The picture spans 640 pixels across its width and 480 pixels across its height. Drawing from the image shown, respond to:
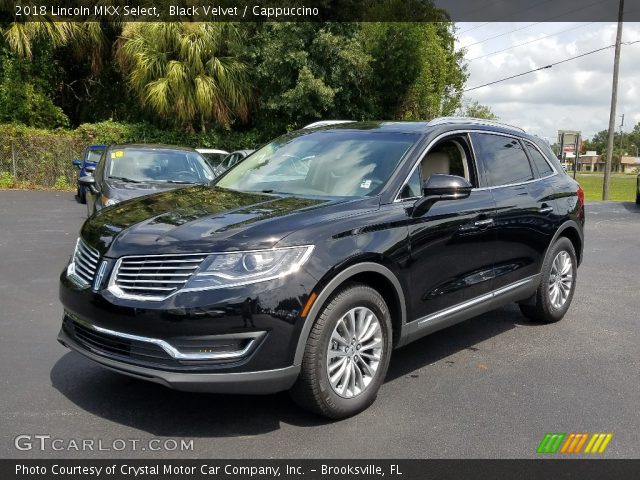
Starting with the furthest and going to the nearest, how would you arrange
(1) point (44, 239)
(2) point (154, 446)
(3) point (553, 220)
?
1. (1) point (44, 239)
2. (3) point (553, 220)
3. (2) point (154, 446)

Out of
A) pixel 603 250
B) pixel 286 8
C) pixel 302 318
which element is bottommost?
pixel 603 250

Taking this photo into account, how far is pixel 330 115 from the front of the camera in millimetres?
22188

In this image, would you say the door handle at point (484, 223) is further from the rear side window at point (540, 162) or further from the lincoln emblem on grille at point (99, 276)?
the lincoln emblem on grille at point (99, 276)

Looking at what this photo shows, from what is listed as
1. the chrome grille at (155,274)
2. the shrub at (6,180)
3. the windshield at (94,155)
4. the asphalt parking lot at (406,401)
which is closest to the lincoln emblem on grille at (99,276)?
the chrome grille at (155,274)

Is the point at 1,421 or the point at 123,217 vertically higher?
the point at 123,217

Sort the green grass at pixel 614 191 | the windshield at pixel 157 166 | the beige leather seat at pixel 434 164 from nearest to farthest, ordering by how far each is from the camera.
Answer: the beige leather seat at pixel 434 164 → the windshield at pixel 157 166 → the green grass at pixel 614 191

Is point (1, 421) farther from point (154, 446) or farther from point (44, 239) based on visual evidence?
point (44, 239)

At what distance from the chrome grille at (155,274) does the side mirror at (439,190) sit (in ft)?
5.44

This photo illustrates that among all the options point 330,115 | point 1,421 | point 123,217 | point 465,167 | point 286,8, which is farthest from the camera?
point 330,115

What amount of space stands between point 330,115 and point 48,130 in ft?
31.7

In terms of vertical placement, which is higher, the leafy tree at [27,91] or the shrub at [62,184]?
the leafy tree at [27,91]

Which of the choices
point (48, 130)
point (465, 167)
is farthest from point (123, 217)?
point (48, 130)

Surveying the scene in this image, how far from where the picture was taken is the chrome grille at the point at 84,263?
3.86m

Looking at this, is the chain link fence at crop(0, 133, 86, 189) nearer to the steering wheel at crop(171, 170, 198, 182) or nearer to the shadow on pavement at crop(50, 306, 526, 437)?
the steering wheel at crop(171, 170, 198, 182)
